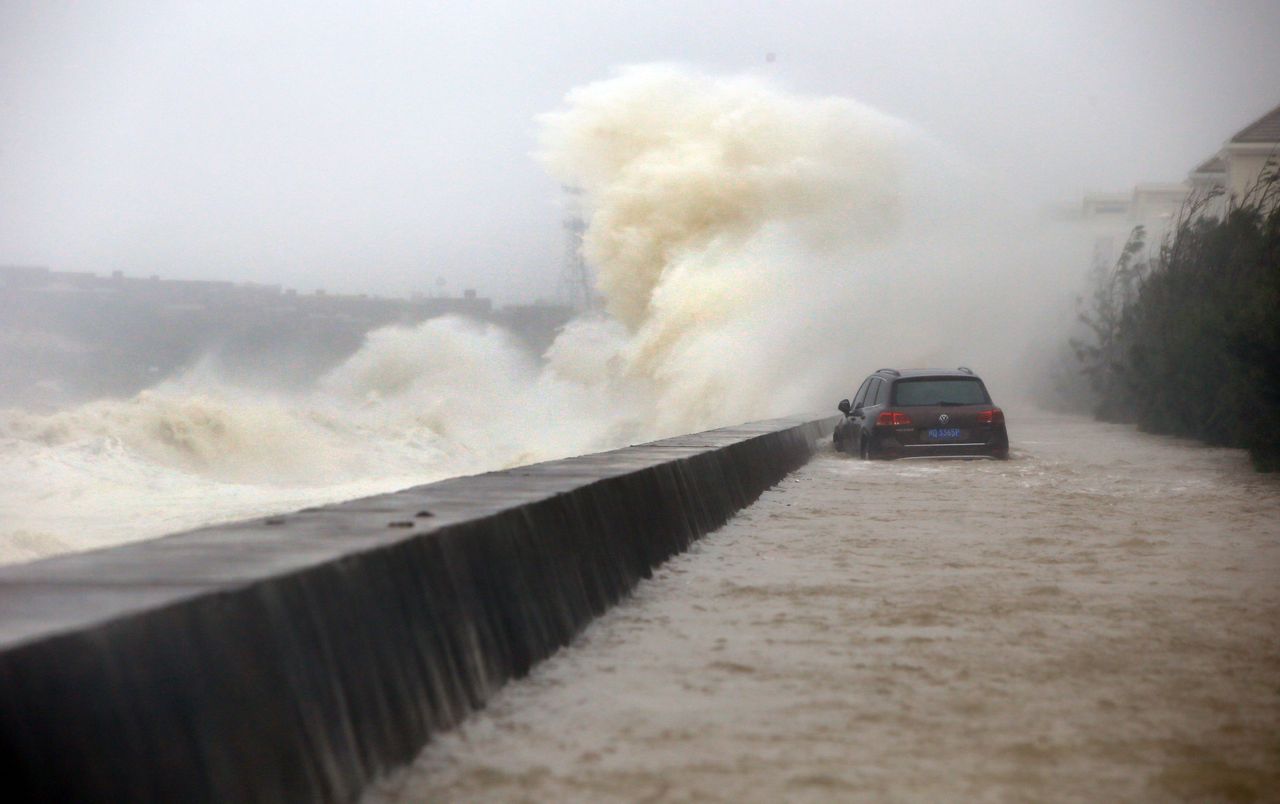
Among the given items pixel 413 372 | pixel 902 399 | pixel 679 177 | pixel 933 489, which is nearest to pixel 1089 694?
pixel 933 489

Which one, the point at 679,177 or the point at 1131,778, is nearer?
the point at 1131,778

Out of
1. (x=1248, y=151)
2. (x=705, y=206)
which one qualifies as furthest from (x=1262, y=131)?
(x=705, y=206)

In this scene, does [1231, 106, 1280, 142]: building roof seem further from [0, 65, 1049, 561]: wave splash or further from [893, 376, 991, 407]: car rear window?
[893, 376, 991, 407]: car rear window

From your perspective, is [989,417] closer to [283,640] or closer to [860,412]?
[860,412]

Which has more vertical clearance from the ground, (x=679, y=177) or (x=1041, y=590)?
(x=679, y=177)

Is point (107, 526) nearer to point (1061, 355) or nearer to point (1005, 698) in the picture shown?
point (1005, 698)

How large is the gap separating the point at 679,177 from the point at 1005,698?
4670 centimetres

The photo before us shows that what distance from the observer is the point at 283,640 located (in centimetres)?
439

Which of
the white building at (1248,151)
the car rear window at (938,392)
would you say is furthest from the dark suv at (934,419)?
the white building at (1248,151)

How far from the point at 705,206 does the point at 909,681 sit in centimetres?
4675

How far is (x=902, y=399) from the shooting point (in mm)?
22828

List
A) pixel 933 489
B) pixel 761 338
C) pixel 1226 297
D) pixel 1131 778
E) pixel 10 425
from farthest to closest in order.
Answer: pixel 761 338 < pixel 10 425 < pixel 1226 297 < pixel 933 489 < pixel 1131 778

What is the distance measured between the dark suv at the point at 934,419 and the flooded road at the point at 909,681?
9475mm

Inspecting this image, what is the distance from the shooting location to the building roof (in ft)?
187
